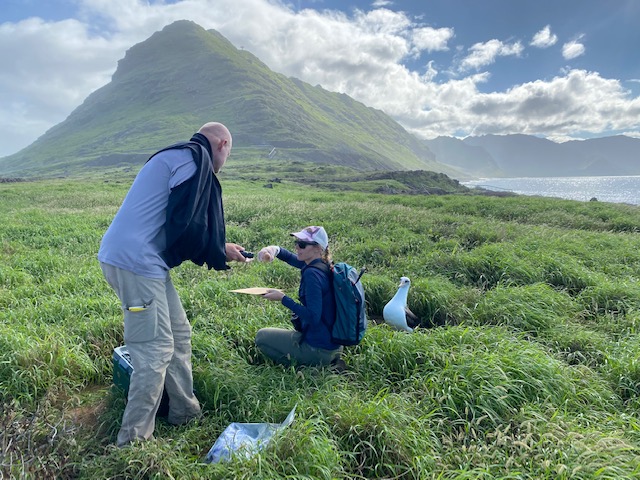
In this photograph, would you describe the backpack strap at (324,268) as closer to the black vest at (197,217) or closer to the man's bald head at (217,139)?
the black vest at (197,217)

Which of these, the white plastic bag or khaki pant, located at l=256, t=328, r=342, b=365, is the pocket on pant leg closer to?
the white plastic bag

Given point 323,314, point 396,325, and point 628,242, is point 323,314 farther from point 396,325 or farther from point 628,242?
point 628,242

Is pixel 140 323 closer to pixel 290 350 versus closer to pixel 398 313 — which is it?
pixel 290 350

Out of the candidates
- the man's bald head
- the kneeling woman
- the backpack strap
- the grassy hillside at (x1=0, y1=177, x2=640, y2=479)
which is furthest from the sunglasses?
the grassy hillside at (x1=0, y1=177, x2=640, y2=479)

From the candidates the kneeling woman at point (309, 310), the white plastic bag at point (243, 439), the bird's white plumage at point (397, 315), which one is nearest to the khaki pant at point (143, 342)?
the white plastic bag at point (243, 439)

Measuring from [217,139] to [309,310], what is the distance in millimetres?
2156

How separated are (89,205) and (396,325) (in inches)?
810

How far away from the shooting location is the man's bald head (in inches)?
143

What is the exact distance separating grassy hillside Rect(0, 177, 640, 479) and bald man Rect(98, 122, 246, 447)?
505mm

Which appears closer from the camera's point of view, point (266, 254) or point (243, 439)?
point (243, 439)

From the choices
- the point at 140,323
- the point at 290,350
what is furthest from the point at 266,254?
the point at 140,323

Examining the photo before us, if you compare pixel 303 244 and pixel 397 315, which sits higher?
pixel 303 244

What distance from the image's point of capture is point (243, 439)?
10.9 ft

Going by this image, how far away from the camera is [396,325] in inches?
231
